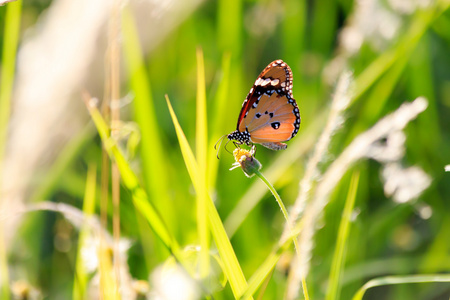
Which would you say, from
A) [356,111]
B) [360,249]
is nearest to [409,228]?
[360,249]

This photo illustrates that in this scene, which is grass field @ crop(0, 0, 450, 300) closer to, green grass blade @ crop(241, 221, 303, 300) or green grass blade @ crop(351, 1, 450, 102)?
green grass blade @ crop(351, 1, 450, 102)

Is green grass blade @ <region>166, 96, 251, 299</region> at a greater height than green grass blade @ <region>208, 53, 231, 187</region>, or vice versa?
green grass blade @ <region>208, 53, 231, 187</region>

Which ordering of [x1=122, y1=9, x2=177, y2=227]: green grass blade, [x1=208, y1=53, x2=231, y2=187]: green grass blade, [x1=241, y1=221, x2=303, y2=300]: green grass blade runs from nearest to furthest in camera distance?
[x1=241, y1=221, x2=303, y2=300]: green grass blade < [x1=208, y1=53, x2=231, y2=187]: green grass blade < [x1=122, y1=9, x2=177, y2=227]: green grass blade

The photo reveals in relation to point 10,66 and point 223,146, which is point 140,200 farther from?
point 223,146

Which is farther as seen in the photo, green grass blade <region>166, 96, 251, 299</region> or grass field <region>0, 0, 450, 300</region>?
grass field <region>0, 0, 450, 300</region>

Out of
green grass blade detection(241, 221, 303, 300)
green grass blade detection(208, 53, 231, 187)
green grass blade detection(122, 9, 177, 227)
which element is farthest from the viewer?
green grass blade detection(122, 9, 177, 227)

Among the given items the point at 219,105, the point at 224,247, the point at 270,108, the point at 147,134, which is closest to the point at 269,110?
the point at 270,108

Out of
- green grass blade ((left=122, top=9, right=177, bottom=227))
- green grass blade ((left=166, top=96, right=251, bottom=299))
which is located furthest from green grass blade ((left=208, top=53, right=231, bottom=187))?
green grass blade ((left=166, top=96, right=251, bottom=299))

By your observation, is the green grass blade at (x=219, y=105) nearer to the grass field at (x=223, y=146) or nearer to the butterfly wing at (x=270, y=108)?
the grass field at (x=223, y=146)

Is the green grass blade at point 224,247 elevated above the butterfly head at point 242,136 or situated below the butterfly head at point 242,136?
below

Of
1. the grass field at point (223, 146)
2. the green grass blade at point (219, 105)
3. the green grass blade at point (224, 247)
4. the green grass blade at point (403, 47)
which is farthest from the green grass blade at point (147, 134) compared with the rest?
the green grass blade at point (224, 247)
